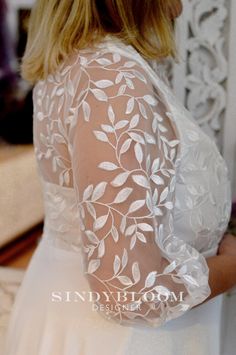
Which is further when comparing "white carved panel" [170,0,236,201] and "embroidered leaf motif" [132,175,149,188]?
"white carved panel" [170,0,236,201]

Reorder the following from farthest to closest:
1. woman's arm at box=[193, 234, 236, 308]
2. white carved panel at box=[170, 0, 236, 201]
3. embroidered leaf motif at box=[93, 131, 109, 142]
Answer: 1. white carved panel at box=[170, 0, 236, 201]
2. woman's arm at box=[193, 234, 236, 308]
3. embroidered leaf motif at box=[93, 131, 109, 142]

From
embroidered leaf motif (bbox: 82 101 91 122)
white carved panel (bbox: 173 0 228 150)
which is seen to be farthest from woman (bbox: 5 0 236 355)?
white carved panel (bbox: 173 0 228 150)

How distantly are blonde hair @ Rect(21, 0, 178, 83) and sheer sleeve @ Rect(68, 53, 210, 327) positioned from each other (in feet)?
0.16

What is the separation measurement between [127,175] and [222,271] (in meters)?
0.23

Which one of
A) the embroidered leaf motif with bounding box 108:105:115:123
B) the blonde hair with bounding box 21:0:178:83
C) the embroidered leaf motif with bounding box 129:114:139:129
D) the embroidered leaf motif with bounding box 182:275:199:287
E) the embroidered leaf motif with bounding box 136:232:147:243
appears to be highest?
the blonde hair with bounding box 21:0:178:83

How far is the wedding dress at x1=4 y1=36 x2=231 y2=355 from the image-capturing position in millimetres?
622

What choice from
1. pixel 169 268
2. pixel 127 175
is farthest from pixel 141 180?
pixel 169 268

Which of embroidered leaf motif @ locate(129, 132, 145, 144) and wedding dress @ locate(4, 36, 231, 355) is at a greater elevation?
embroidered leaf motif @ locate(129, 132, 145, 144)

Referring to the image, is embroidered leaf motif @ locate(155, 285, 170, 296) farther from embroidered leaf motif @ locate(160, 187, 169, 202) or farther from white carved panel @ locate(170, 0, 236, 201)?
white carved panel @ locate(170, 0, 236, 201)

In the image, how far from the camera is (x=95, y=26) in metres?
0.70

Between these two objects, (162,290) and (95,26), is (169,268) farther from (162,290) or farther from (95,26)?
(95,26)

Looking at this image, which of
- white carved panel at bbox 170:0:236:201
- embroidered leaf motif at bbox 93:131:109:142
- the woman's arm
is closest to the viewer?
embroidered leaf motif at bbox 93:131:109:142

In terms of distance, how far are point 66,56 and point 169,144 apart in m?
0.17

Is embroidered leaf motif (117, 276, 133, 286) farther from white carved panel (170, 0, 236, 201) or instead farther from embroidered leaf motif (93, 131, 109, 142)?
white carved panel (170, 0, 236, 201)
